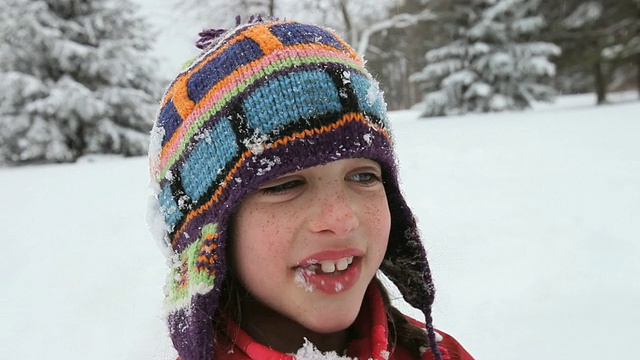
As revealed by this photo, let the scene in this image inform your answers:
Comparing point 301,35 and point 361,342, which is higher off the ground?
point 301,35

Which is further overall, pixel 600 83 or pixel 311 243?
pixel 600 83

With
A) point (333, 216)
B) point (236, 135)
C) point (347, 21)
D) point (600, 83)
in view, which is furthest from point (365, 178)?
point (347, 21)

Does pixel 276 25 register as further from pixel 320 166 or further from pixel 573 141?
pixel 573 141

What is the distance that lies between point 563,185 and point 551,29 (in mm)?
9594

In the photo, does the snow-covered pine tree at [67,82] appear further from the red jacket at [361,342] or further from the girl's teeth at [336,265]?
the girl's teeth at [336,265]

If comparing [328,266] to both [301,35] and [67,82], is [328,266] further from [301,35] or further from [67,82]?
[67,82]

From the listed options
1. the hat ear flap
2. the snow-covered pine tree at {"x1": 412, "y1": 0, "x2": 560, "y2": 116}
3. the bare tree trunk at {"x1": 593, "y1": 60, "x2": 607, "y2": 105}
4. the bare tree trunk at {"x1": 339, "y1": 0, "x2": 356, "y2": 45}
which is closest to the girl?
the hat ear flap

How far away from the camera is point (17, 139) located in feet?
32.8

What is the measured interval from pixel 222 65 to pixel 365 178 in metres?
0.42

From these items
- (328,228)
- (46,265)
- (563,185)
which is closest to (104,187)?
(46,265)

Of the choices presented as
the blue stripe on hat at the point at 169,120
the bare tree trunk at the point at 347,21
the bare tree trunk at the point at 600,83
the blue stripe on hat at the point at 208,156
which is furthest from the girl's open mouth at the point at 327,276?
the bare tree trunk at the point at 347,21

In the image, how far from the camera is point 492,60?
37.2ft

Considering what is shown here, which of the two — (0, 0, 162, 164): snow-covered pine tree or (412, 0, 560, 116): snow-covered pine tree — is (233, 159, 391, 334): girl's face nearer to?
(0, 0, 162, 164): snow-covered pine tree

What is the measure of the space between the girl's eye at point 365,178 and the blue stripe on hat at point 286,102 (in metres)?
0.16
